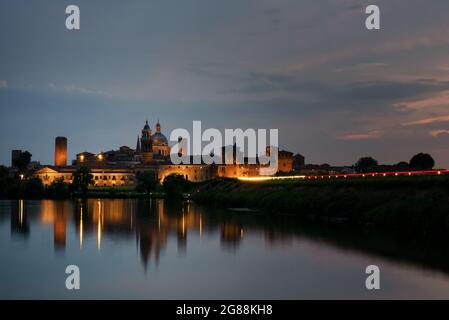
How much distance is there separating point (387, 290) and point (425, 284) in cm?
183

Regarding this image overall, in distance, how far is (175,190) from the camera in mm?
122938

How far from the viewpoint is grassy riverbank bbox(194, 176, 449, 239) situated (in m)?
39.3

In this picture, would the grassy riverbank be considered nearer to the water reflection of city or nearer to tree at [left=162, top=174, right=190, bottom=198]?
the water reflection of city

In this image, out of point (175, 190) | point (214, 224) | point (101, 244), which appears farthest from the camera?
point (175, 190)

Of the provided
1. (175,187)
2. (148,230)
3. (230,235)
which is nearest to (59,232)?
(148,230)

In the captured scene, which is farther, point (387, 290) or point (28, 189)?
point (28, 189)

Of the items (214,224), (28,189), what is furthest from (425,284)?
(28,189)

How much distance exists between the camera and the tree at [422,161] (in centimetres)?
13031

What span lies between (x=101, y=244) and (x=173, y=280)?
45.3ft

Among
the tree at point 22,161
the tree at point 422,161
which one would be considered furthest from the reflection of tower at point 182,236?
the tree at point 22,161

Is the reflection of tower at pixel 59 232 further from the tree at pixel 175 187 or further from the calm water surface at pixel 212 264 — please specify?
the tree at pixel 175 187

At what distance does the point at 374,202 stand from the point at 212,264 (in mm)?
21555
